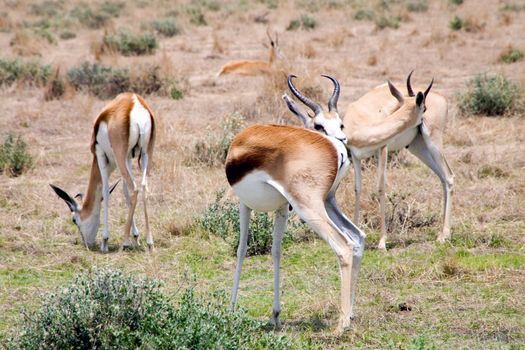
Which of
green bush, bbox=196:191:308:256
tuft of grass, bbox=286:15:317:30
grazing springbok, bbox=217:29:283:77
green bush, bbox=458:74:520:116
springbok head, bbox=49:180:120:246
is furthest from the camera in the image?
tuft of grass, bbox=286:15:317:30

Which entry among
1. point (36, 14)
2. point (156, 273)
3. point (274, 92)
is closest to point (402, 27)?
point (274, 92)

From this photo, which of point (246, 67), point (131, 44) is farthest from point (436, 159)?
point (131, 44)

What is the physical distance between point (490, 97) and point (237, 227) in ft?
18.5

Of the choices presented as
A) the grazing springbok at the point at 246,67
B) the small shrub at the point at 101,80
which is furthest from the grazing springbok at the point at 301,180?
the grazing springbok at the point at 246,67

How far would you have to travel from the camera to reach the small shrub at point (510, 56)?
1576 cm

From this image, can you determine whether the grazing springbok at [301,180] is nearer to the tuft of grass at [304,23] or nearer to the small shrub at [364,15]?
the tuft of grass at [304,23]

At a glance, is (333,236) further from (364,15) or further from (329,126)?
(364,15)

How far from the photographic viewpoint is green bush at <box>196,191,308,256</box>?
7.28 metres

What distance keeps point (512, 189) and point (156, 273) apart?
13.1 ft

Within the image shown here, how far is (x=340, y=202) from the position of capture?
8.19 metres

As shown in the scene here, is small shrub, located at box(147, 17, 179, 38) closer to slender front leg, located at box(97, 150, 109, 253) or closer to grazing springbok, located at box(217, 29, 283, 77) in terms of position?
grazing springbok, located at box(217, 29, 283, 77)

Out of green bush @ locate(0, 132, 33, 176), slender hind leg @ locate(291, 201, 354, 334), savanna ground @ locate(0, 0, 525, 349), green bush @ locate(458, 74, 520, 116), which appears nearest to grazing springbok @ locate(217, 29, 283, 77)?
savanna ground @ locate(0, 0, 525, 349)

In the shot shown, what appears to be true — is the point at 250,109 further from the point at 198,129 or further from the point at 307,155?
the point at 307,155

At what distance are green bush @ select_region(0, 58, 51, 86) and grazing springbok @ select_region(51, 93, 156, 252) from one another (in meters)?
6.97
